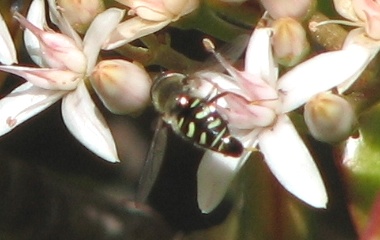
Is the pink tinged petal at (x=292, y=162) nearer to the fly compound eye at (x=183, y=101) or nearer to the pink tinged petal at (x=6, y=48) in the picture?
the fly compound eye at (x=183, y=101)

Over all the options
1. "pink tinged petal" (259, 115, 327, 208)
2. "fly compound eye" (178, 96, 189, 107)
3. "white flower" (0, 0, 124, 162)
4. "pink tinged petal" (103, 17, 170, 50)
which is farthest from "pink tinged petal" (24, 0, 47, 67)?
"pink tinged petal" (259, 115, 327, 208)

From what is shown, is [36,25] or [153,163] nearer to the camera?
[153,163]

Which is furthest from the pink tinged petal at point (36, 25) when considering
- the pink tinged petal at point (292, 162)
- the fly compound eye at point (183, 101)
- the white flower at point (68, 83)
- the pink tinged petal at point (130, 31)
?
the pink tinged petal at point (292, 162)

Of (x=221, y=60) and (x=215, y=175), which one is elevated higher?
(x=221, y=60)

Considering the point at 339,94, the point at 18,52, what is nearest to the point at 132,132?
the point at 18,52

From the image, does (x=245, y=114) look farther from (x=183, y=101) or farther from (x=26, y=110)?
(x=26, y=110)

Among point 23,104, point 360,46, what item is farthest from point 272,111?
point 23,104
